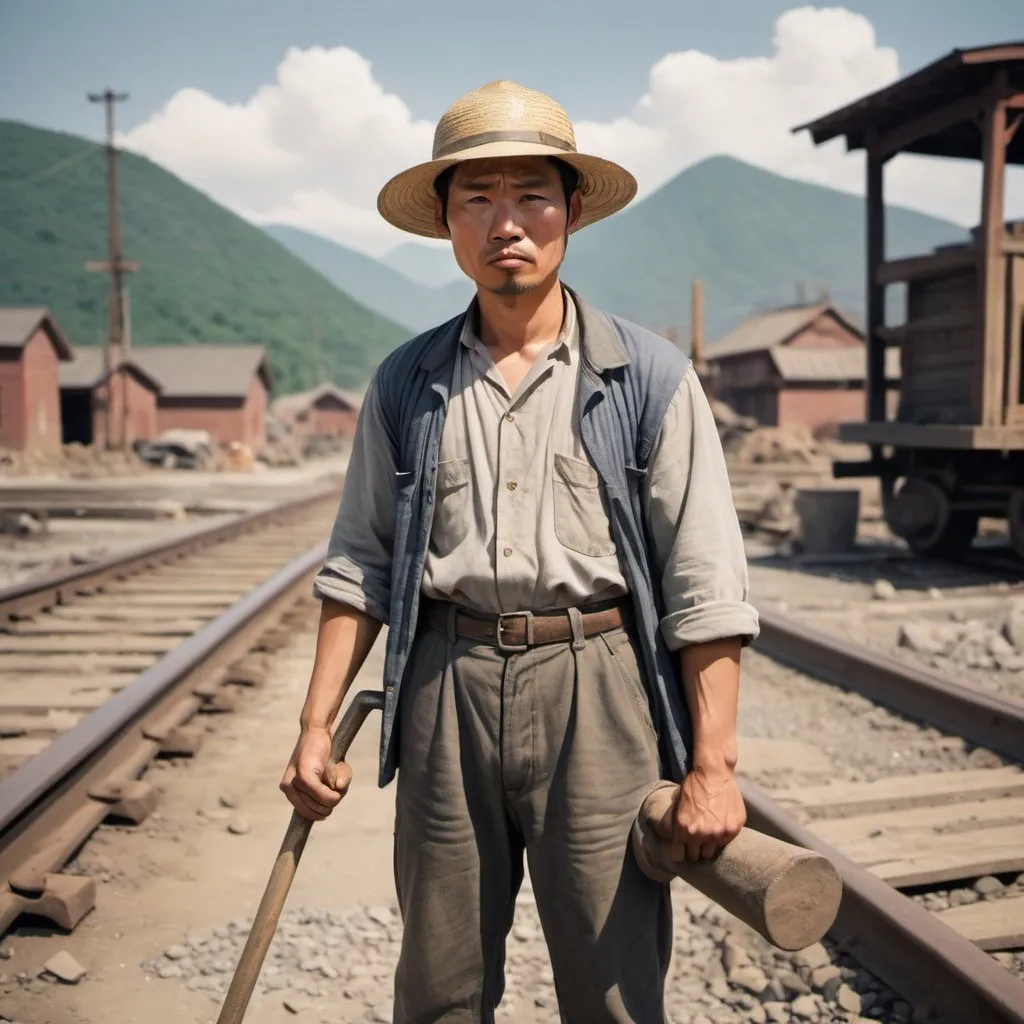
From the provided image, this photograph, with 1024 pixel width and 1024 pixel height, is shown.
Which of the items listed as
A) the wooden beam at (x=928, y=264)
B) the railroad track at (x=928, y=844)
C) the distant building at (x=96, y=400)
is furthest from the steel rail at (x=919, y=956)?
the distant building at (x=96, y=400)

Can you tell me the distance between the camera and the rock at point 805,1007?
2.69 meters

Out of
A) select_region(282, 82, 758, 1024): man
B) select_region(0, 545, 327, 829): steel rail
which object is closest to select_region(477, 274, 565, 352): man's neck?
select_region(282, 82, 758, 1024): man

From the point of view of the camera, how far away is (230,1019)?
1.96 metres

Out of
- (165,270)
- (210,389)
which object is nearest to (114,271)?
(210,389)

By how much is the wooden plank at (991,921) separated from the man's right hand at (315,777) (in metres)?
1.81

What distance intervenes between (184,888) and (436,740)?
1910mm

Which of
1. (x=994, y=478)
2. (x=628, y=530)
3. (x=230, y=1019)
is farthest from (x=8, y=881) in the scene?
(x=994, y=478)

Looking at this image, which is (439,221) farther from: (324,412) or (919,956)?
(324,412)

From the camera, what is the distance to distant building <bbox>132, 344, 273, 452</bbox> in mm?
47625

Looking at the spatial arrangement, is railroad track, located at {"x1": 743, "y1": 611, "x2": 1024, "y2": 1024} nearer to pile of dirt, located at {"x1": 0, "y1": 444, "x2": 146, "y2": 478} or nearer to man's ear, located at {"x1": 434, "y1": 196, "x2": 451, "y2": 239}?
man's ear, located at {"x1": 434, "y1": 196, "x2": 451, "y2": 239}

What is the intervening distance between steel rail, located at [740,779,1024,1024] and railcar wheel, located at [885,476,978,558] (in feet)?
24.8

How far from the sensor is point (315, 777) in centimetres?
205

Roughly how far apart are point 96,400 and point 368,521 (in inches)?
1733

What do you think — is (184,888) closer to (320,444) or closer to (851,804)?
(851,804)
